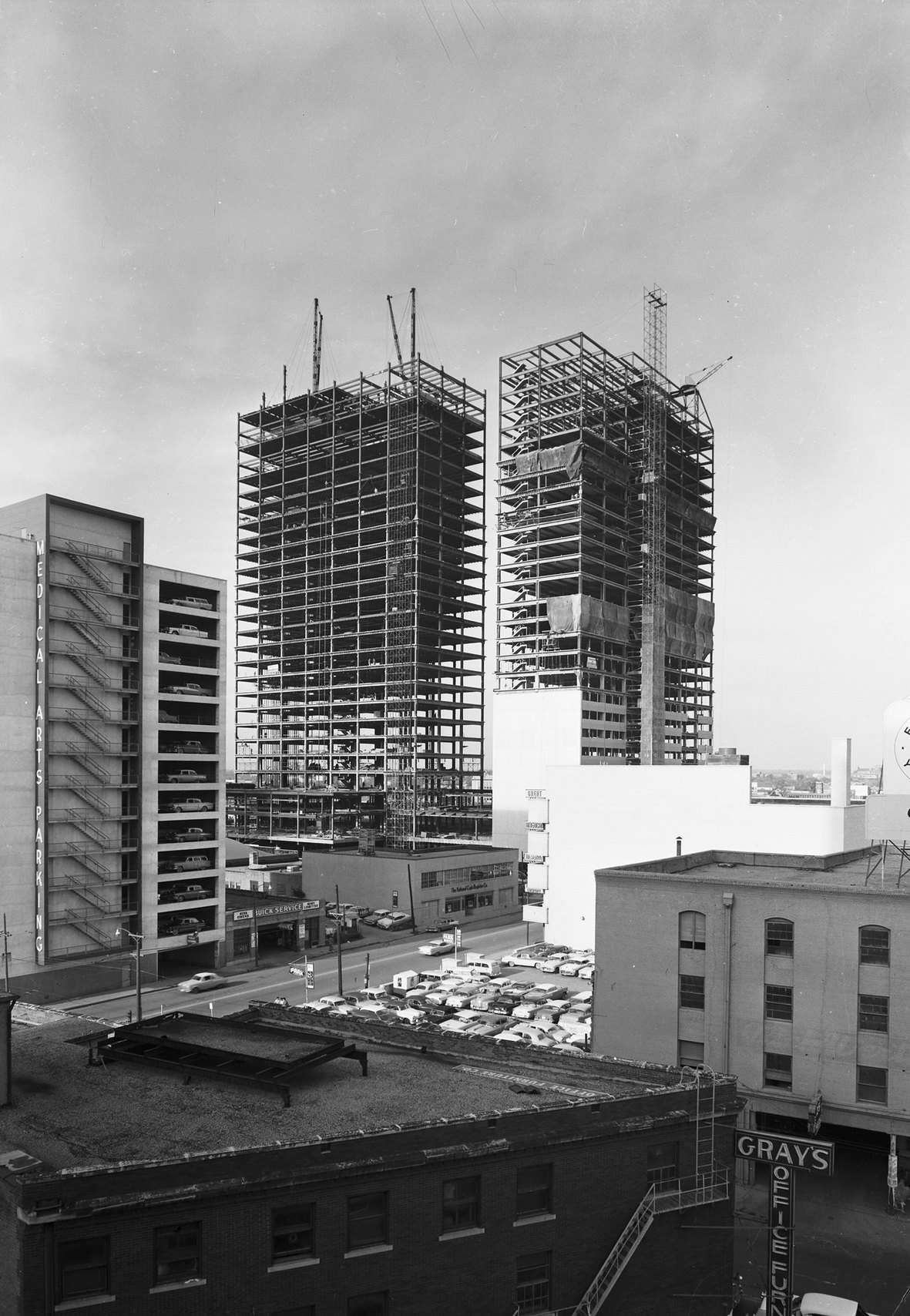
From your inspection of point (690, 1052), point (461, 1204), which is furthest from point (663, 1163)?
point (690, 1052)

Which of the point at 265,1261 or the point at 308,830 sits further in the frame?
the point at 308,830

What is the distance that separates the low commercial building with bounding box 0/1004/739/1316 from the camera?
19.6 m

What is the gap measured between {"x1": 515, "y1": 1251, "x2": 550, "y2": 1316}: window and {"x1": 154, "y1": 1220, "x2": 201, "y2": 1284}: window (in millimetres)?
7951

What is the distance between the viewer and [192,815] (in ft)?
260

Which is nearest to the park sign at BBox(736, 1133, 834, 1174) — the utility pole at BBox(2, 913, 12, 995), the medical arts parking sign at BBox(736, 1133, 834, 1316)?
the medical arts parking sign at BBox(736, 1133, 834, 1316)

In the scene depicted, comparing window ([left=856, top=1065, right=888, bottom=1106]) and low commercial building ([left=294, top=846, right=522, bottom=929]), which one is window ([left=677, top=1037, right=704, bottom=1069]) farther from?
low commercial building ([left=294, top=846, right=522, bottom=929])

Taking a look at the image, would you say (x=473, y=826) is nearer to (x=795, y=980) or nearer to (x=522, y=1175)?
(x=795, y=980)

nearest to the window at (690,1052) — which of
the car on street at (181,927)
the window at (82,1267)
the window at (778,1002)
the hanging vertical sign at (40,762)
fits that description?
the window at (778,1002)

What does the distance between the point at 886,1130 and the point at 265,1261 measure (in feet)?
98.6

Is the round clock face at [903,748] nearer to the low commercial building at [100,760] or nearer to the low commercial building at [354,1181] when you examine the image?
the low commercial building at [354,1181]

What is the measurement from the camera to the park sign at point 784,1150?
24391mm

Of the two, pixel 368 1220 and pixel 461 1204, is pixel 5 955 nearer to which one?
pixel 368 1220

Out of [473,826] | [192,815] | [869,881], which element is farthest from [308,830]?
[869,881]

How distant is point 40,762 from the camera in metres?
67.9
